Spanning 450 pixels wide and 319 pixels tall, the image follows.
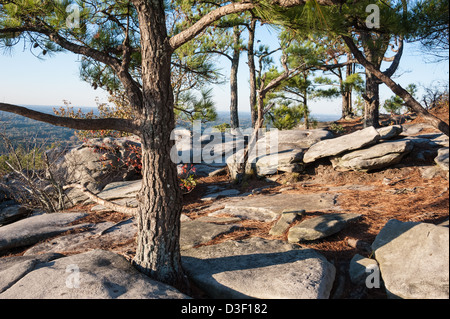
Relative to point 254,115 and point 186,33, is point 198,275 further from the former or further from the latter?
point 254,115

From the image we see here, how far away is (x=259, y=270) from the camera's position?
2.61 meters

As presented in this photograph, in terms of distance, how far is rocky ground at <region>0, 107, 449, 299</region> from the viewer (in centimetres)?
233

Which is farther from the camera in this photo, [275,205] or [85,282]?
[275,205]

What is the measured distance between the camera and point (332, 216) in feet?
11.8

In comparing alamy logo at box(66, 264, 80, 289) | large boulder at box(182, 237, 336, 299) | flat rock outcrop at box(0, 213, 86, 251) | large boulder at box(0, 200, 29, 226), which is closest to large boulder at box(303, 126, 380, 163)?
large boulder at box(182, 237, 336, 299)

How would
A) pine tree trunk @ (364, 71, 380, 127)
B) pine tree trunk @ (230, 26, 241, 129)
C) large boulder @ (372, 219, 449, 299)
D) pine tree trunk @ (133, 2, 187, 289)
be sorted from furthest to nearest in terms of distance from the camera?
pine tree trunk @ (230, 26, 241, 129)
pine tree trunk @ (364, 71, 380, 127)
pine tree trunk @ (133, 2, 187, 289)
large boulder @ (372, 219, 449, 299)

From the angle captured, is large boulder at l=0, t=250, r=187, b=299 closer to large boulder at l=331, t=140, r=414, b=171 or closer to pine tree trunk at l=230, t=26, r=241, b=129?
large boulder at l=331, t=140, r=414, b=171

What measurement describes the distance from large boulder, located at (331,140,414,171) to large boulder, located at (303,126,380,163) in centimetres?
12

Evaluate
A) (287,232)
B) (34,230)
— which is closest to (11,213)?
(34,230)

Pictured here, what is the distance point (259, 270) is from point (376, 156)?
383 cm

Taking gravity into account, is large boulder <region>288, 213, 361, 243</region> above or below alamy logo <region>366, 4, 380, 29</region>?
below

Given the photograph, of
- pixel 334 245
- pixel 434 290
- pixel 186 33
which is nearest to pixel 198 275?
pixel 334 245

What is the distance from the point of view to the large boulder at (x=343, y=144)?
5.86 m

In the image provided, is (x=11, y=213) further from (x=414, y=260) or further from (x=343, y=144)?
(x=414, y=260)
